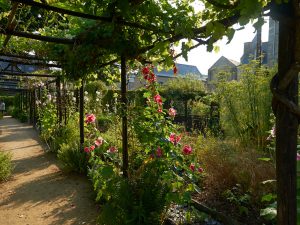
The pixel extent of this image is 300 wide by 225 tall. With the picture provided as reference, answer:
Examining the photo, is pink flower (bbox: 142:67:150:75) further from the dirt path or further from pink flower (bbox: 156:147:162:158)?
the dirt path

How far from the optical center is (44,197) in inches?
181

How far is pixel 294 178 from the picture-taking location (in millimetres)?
1437

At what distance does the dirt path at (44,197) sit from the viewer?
382 centimetres

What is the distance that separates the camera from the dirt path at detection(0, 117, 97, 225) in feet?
12.5

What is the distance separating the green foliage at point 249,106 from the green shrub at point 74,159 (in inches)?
125

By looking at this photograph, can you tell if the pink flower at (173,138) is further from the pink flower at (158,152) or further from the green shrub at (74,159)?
the green shrub at (74,159)

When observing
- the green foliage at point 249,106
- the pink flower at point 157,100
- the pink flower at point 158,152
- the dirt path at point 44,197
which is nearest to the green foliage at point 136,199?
the pink flower at point 158,152

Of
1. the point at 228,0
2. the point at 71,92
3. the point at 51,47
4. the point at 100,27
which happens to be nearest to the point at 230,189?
the point at 100,27

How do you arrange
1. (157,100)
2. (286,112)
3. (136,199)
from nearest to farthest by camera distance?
(286,112) → (136,199) → (157,100)

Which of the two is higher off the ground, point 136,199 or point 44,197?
point 136,199

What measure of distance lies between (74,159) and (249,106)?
3.72 meters

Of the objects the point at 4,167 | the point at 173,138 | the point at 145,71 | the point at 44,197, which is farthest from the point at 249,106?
the point at 4,167

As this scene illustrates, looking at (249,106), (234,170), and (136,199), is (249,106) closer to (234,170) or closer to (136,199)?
(234,170)

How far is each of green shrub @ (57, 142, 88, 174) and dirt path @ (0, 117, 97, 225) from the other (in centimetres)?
16
